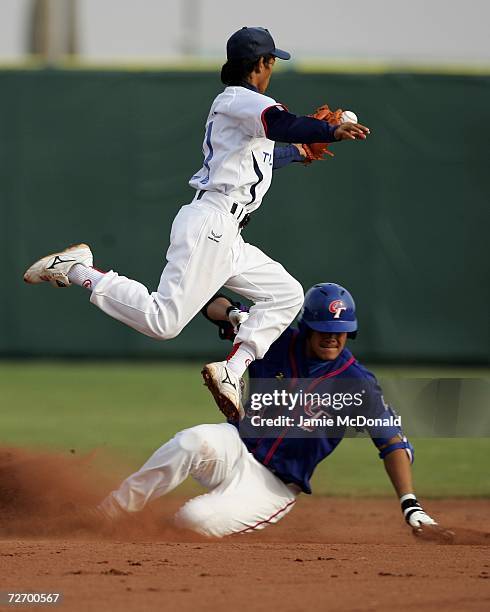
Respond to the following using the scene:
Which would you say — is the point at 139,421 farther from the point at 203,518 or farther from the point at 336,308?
the point at 336,308

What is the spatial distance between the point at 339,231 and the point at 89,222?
276 cm

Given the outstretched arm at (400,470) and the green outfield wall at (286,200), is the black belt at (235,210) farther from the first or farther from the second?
the green outfield wall at (286,200)

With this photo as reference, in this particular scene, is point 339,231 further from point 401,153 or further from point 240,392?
point 240,392

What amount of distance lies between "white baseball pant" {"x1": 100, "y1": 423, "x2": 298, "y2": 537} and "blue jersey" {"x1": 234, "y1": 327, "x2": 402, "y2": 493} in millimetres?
76

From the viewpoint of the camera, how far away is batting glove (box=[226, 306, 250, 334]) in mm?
5941

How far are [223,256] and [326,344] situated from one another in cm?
68

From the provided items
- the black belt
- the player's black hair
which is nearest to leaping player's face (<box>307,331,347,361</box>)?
the black belt

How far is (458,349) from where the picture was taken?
40.9ft

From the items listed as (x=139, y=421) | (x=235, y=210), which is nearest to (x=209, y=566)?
(x=235, y=210)

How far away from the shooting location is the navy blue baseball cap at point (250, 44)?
18.1 feet

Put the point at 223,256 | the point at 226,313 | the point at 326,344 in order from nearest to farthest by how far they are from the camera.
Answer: the point at 223,256 → the point at 326,344 → the point at 226,313

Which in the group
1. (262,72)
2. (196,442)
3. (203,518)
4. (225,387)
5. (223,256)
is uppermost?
(262,72)

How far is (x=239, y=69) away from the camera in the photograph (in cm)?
559

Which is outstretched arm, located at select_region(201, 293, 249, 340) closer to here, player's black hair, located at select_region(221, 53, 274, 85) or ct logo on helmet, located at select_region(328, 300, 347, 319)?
ct logo on helmet, located at select_region(328, 300, 347, 319)
